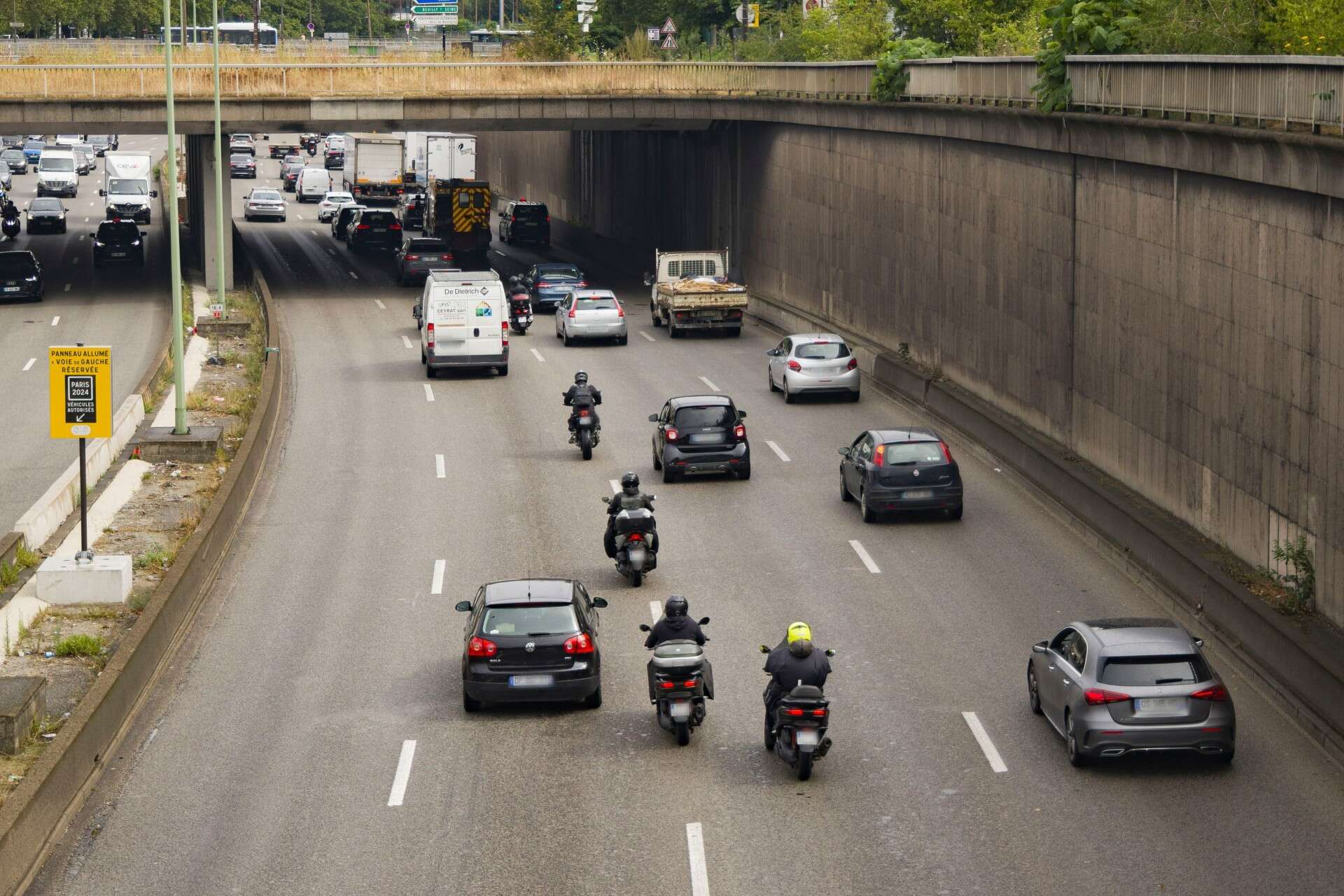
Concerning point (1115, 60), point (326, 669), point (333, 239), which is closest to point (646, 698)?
point (326, 669)

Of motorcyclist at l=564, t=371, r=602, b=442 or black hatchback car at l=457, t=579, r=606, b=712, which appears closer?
black hatchback car at l=457, t=579, r=606, b=712

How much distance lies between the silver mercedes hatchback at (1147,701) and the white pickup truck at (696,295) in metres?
35.1

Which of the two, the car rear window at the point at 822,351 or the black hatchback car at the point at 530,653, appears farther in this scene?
the car rear window at the point at 822,351

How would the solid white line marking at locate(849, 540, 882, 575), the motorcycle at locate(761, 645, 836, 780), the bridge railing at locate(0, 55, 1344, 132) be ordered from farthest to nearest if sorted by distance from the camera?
the bridge railing at locate(0, 55, 1344, 132) < the solid white line marking at locate(849, 540, 882, 575) < the motorcycle at locate(761, 645, 836, 780)

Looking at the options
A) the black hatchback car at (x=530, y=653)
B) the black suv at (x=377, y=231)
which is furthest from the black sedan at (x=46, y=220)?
the black hatchback car at (x=530, y=653)

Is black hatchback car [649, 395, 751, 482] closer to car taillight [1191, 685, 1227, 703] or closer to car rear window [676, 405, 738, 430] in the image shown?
car rear window [676, 405, 738, 430]

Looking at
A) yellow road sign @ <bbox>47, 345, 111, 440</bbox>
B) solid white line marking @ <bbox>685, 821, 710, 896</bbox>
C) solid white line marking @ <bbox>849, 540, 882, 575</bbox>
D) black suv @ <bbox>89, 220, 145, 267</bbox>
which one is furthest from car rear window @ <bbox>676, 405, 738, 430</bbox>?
black suv @ <bbox>89, 220, 145, 267</bbox>

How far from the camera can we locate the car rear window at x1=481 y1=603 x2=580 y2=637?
19.5 m

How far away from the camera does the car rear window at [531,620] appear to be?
1945 centimetres

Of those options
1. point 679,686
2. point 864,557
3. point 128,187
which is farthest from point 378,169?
point 679,686

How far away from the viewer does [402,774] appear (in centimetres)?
1783

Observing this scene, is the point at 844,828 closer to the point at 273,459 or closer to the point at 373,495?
the point at 373,495

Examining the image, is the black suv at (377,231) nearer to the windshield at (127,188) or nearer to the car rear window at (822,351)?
the windshield at (127,188)

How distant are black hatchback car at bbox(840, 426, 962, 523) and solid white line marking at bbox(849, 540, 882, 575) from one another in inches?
46.7
